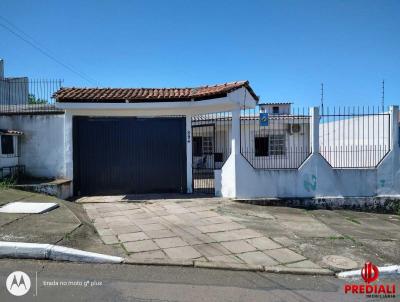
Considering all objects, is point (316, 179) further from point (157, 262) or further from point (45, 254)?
point (45, 254)

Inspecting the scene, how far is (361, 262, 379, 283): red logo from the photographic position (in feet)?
15.1

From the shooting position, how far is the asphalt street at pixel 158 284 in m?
3.76

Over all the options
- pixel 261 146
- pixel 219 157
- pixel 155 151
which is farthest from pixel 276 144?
pixel 155 151

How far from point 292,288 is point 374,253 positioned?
2.25 metres

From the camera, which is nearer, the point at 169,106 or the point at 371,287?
the point at 371,287

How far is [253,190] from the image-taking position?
9.50 metres

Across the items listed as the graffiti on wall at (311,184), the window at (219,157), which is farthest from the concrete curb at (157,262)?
the window at (219,157)

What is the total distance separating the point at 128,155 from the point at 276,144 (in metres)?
8.37

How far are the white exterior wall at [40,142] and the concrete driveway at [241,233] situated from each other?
183 cm

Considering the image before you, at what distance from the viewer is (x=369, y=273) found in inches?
185

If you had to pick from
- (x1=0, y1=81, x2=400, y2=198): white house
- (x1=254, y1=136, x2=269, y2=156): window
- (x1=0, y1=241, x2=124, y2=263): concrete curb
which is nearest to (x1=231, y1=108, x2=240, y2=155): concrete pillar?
(x1=0, y1=81, x2=400, y2=198): white house

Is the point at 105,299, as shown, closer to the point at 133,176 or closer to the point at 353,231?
the point at 353,231

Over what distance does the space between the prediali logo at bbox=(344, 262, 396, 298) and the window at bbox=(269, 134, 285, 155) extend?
37.0 ft

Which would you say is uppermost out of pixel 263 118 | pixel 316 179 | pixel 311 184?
pixel 263 118
